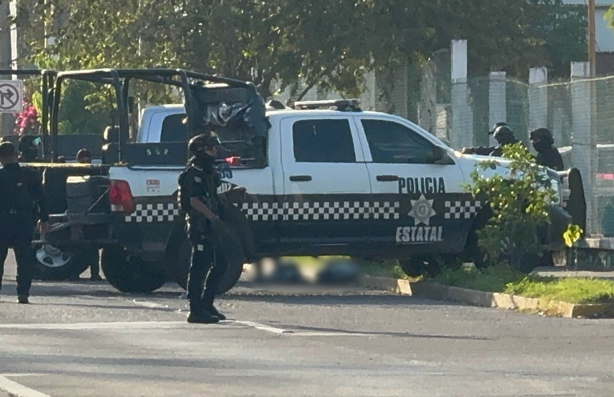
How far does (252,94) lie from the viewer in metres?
17.5

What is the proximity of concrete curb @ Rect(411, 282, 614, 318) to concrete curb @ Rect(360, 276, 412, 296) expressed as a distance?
185mm

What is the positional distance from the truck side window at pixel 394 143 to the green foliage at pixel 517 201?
69 cm

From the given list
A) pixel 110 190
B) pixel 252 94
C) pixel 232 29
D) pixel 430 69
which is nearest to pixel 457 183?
pixel 252 94

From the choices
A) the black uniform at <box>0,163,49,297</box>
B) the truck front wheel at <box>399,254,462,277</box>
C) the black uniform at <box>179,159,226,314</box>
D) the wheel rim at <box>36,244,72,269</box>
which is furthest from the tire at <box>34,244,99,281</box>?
the black uniform at <box>179,159,226,314</box>

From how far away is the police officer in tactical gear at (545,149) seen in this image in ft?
66.6

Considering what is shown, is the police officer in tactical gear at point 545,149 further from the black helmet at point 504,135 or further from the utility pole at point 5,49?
the utility pole at point 5,49

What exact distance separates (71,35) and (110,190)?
11438mm

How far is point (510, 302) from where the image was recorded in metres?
15.7

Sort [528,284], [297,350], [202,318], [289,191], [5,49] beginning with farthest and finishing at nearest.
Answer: [5,49]
[289,191]
[528,284]
[202,318]
[297,350]

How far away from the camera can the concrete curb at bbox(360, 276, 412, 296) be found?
1786 cm

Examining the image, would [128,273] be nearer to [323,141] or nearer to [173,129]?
[173,129]

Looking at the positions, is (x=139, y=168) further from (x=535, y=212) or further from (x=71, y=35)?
(x=71, y=35)

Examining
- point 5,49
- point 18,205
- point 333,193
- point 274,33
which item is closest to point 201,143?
point 18,205

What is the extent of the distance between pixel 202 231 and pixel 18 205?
2.89m
